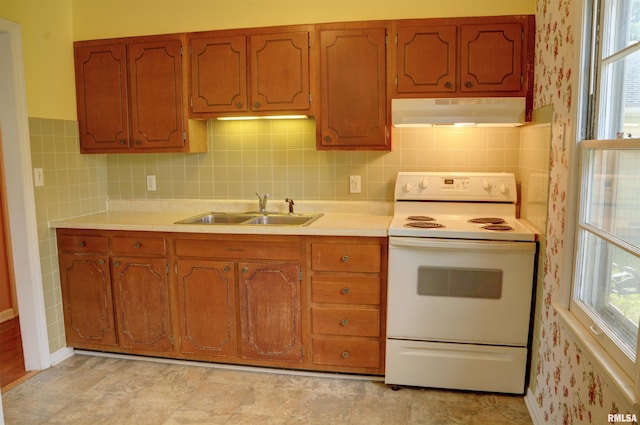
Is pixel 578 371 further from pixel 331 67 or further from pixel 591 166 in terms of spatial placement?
pixel 331 67

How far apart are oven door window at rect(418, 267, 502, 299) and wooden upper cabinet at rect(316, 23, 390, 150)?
83 centimetres

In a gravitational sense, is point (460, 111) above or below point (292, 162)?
above

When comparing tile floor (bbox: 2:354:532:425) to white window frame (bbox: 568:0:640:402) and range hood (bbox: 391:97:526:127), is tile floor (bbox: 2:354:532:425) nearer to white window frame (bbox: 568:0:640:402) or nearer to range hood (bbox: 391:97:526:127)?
white window frame (bbox: 568:0:640:402)

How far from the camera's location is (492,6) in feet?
9.25

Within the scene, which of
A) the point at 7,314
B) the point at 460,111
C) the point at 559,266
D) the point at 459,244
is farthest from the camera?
the point at 7,314

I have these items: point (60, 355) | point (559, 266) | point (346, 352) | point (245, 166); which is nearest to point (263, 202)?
point (245, 166)

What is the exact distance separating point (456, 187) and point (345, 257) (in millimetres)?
866

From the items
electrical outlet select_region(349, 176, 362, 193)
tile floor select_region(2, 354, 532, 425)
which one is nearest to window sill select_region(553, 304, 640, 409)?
tile floor select_region(2, 354, 532, 425)

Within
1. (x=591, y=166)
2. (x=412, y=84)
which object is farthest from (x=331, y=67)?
(x=591, y=166)

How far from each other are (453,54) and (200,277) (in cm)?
198

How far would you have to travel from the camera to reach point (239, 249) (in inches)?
109

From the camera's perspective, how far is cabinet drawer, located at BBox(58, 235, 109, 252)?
9.75 feet

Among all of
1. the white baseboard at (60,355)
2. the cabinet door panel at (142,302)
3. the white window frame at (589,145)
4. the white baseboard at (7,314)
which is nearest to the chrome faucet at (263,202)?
the cabinet door panel at (142,302)

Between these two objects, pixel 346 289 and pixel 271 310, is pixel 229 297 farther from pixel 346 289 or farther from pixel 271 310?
pixel 346 289
